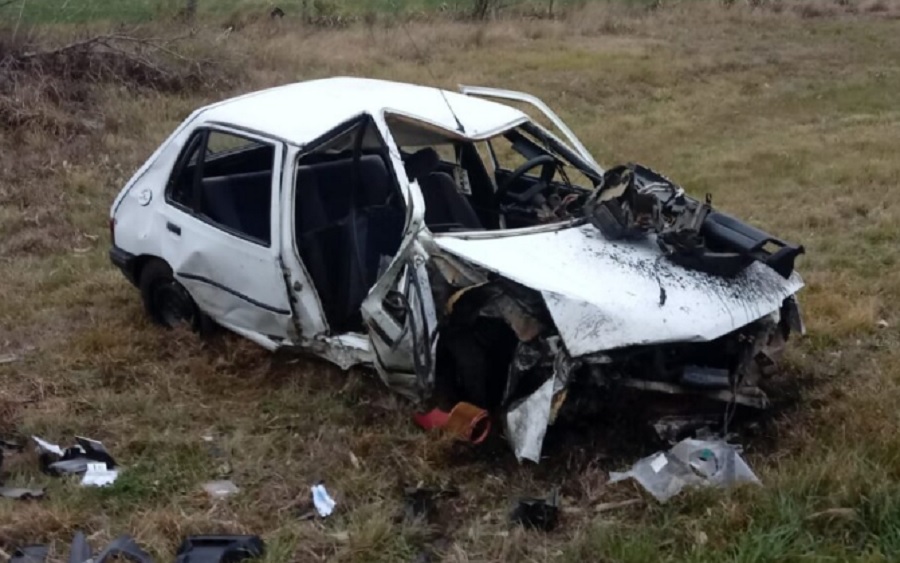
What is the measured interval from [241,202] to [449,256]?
6.16ft

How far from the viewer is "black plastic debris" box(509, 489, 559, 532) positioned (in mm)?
4246

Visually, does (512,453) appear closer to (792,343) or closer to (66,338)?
(792,343)

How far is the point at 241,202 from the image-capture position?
6199mm

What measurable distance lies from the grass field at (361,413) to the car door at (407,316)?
293 millimetres

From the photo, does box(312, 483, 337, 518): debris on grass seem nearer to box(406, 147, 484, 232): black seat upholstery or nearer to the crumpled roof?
box(406, 147, 484, 232): black seat upholstery

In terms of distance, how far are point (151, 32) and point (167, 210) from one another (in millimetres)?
9522

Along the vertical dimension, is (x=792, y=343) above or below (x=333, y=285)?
below

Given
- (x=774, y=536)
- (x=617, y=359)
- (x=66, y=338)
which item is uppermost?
(x=617, y=359)

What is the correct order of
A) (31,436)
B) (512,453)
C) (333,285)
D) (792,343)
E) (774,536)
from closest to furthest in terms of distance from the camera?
(774,536) → (512,453) → (31,436) → (333,285) → (792,343)

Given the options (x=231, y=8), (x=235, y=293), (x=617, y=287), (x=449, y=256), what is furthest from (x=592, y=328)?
(x=231, y=8)

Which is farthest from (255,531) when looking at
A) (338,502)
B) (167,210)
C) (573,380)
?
(167,210)

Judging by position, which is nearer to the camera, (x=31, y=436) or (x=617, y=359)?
(x=617, y=359)

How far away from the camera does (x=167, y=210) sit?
6188mm

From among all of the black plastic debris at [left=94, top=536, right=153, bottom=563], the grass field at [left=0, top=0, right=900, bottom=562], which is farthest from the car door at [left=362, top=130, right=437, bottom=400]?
the black plastic debris at [left=94, top=536, right=153, bottom=563]
